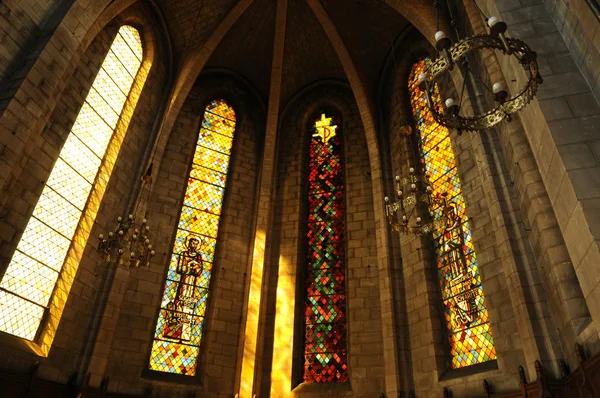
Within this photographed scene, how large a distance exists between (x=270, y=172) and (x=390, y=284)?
151 inches

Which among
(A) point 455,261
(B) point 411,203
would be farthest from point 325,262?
(B) point 411,203

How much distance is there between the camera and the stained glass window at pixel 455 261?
26.1 ft

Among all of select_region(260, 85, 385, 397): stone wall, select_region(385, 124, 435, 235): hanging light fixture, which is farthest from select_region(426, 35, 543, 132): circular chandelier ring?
select_region(260, 85, 385, 397): stone wall

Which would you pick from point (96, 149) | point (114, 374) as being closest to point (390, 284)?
point (114, 374)

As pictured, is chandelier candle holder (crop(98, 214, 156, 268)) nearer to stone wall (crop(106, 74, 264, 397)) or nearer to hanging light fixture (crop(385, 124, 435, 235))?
stone wall (crop(106, 74, 264, 397))

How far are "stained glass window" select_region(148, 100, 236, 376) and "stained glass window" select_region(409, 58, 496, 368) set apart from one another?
15.4 feet

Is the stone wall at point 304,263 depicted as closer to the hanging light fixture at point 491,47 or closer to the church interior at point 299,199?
the church interior at point 299,199

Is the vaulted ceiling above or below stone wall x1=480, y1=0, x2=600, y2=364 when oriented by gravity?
above

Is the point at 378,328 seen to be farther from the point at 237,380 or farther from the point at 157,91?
the point at 157,91

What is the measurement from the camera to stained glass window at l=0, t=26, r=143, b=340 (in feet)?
24.7

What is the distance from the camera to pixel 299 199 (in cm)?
1138

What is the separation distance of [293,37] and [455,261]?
23.0 feet

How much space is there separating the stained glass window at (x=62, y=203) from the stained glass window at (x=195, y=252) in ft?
6.98

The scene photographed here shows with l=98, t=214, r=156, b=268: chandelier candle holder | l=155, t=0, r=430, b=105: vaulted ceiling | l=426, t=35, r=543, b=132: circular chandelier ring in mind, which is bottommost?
l=98, t=214, r=156, b=268: chandelier candle holder
